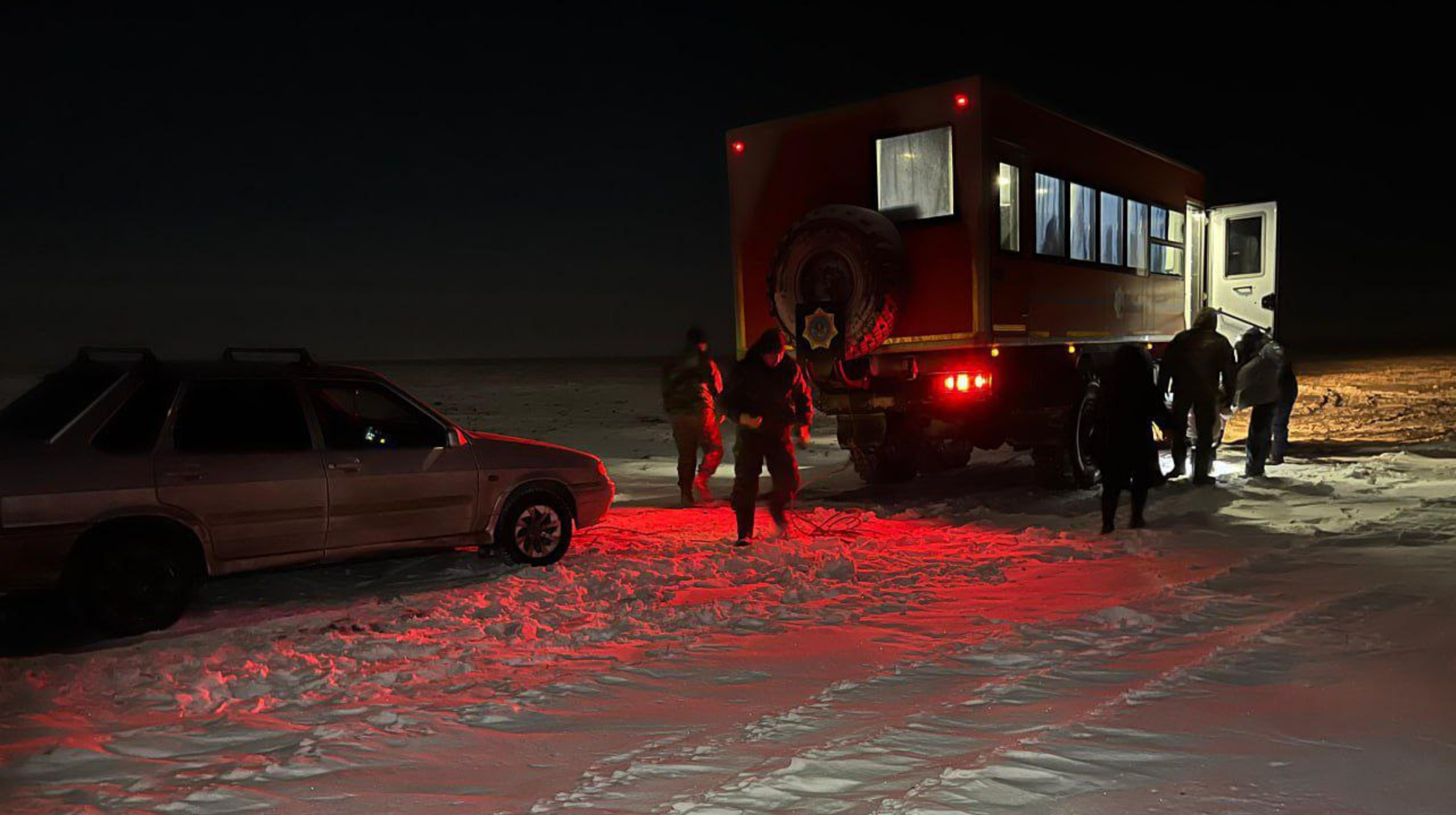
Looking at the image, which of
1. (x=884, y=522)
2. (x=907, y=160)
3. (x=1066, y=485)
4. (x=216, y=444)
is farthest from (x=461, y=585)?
(x=1066, y=485)

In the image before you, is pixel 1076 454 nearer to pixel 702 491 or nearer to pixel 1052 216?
pixel 1052 216

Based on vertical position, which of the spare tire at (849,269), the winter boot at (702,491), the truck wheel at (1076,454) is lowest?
Result: the winter boot at (702,491)

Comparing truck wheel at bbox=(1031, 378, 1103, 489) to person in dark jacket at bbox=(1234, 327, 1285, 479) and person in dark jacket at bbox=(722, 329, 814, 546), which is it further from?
person in dark jacket at bbox=(722, 329, 814, 546)

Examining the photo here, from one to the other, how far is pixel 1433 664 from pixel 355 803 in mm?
4659

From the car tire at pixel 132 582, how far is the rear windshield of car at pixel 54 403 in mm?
707

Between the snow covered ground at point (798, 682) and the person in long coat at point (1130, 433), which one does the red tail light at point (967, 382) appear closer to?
the person in long coat at point (1130, 433)

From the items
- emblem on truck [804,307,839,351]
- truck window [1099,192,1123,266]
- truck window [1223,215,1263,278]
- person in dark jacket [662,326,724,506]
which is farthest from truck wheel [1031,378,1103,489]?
truck window [1223,215,1263,278]

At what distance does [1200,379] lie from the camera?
34.5ft

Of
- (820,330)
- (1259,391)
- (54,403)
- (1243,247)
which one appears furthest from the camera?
(1243,247)

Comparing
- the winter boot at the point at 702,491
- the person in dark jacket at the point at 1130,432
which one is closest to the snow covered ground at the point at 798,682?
the person in dark jacket at the point at 1130,432

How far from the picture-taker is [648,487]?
1227 cm

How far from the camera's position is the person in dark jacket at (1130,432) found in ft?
27.6

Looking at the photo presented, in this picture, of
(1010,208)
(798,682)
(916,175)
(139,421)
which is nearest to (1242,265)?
(1010,208)

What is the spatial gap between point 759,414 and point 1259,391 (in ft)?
21.3
